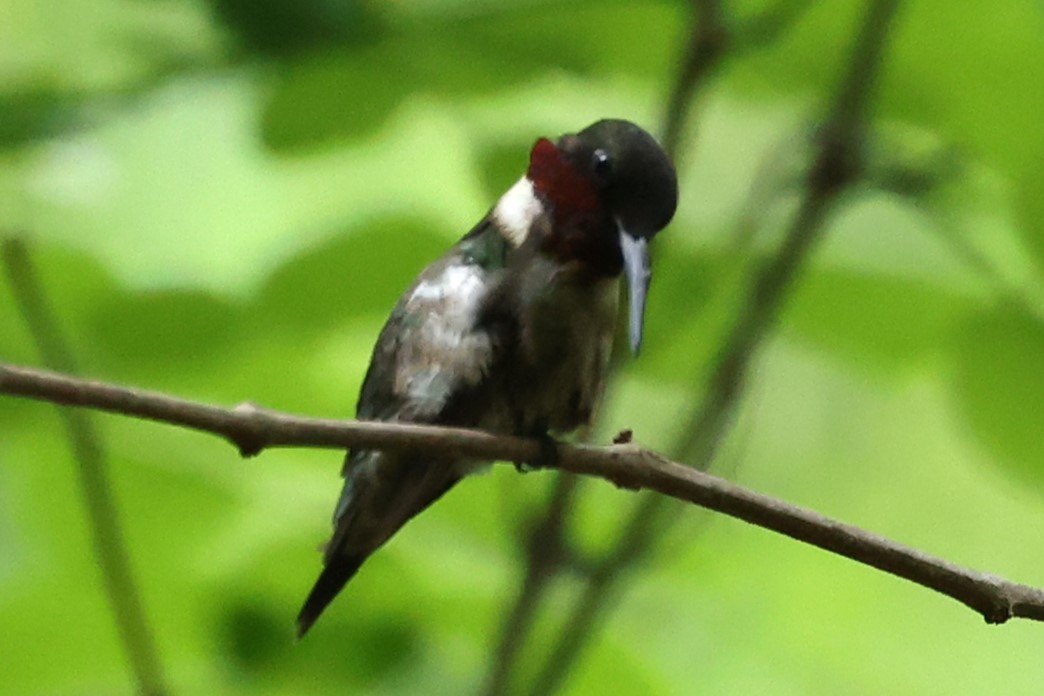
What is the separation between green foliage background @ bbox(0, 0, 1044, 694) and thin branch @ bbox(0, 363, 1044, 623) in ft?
1.12

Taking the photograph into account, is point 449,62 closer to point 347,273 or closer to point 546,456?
point 347,273

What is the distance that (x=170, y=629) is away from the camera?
1240 mm

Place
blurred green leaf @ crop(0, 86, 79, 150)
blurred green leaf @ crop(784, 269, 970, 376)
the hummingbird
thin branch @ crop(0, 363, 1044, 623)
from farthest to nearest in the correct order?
1. blurred green leaf @ crop(784, 269, 970, 376)
2. blurred green leaf @ crop(0, 86, 79, 150)
3. the hummingbird
4. thin branch @ crop(0, 363, 1044, 623)

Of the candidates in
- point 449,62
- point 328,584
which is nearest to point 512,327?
point 328,584

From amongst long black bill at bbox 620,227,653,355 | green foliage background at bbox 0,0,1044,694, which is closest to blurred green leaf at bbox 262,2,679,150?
green foliage background at bbox 0,0,1044,694

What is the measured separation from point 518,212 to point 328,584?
0.89 feet

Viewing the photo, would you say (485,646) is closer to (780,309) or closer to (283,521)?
(283,521)

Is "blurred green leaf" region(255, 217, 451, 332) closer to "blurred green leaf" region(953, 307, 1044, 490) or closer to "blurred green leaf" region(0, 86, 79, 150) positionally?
"blurred green leaf" region(0, 86, 79, 150)

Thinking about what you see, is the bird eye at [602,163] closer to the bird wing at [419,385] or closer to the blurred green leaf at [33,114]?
the bird wing at [419,385]

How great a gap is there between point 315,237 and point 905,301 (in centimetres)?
48

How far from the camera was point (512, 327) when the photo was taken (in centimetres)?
87

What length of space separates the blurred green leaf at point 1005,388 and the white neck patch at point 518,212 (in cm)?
37

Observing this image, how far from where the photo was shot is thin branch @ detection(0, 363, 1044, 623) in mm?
580

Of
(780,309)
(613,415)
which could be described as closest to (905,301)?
(780,309)
